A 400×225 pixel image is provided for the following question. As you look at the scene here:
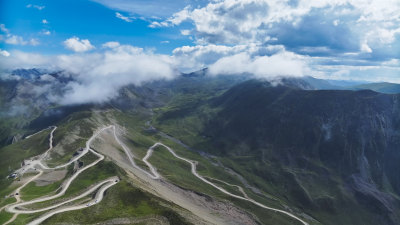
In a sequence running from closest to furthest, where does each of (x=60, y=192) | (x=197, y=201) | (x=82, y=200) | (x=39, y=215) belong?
(x=39, y=215) → (x=82, y=200) → (x=60, y=192) → (x=197, y=201)

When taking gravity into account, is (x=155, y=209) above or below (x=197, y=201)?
above

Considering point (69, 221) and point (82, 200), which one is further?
point (82, 200)

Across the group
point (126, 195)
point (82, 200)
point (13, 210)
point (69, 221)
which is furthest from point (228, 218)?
point (13, 210)

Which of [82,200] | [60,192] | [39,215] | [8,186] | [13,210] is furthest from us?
[8,186]

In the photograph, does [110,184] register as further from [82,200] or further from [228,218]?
[228,218]

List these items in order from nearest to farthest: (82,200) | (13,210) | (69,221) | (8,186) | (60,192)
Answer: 1. (69,221)
2. (13,210)
3. (82,200)
4. (60,192)
5. (8,186)

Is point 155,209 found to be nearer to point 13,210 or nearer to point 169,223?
point 169,223

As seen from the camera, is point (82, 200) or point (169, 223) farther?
point (82, 200)

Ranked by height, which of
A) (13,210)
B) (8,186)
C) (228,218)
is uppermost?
(13,210)

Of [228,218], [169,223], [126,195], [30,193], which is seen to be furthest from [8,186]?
[228,218]
